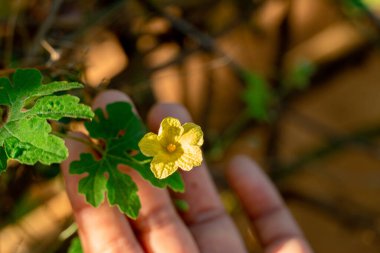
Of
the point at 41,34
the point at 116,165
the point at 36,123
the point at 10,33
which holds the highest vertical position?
the point at 10,33

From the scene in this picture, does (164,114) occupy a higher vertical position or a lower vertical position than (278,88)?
lower

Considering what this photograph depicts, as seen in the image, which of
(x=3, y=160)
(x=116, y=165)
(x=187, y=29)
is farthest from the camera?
(x=187, y=29)

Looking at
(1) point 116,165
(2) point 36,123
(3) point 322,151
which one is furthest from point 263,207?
(3) point 322,151

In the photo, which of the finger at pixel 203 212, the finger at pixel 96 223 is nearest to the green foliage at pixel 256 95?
the finger at pixel 203 212

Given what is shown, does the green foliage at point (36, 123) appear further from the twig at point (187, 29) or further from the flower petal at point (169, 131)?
the twig at point (187, 29)

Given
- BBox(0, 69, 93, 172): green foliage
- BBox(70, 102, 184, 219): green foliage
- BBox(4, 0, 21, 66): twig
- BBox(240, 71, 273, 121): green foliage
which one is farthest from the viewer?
BBox(240, 71, 273, 121): green foliage

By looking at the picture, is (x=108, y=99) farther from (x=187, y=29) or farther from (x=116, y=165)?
(x=187, y=29)

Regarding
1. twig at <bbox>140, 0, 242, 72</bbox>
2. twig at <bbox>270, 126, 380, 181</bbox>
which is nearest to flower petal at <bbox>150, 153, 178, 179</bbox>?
twig at <bbox>140, 0, 242, 72</bbox>

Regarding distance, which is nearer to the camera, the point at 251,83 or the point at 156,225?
the point at 156,225

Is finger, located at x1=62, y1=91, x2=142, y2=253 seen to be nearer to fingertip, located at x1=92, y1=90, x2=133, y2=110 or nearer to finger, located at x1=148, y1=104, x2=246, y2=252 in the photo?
fingertip, located at x1=92, y1=90, x2=133, y2=110
